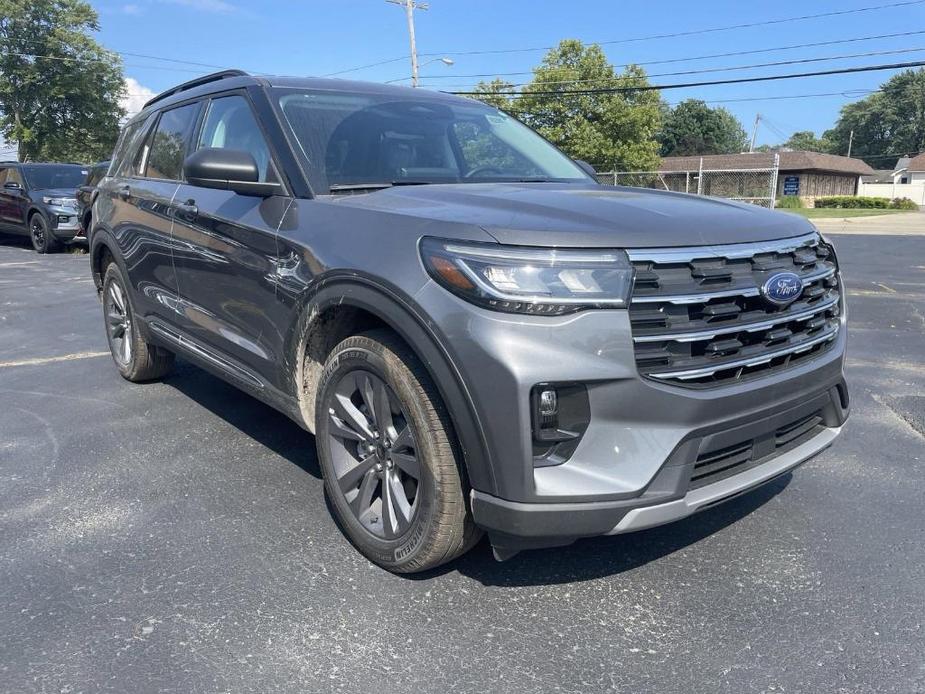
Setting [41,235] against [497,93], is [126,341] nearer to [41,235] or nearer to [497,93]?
[41,235]

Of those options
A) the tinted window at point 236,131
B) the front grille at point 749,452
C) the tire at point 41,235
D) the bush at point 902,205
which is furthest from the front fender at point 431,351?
the bush at point 902,205

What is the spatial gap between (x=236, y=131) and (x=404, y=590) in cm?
239

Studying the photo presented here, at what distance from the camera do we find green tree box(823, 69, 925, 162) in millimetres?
91750

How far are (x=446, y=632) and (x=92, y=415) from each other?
326cm

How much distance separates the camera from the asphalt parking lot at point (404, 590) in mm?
2273

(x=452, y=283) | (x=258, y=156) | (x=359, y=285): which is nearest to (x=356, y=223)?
(x=359, y=285)

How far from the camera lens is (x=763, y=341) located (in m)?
2.55

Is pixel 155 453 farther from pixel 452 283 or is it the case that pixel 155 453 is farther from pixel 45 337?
pixel 45 337

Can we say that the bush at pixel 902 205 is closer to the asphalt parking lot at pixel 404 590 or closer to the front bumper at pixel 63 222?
the front bumper at pixel 63 222

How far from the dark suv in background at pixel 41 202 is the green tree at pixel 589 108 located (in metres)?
23.7

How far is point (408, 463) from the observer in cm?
260

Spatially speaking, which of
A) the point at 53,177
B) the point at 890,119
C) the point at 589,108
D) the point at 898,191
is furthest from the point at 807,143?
the point at 53,177

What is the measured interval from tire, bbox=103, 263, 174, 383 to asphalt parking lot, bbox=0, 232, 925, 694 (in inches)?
38.4

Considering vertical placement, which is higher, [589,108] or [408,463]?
[589,108]
